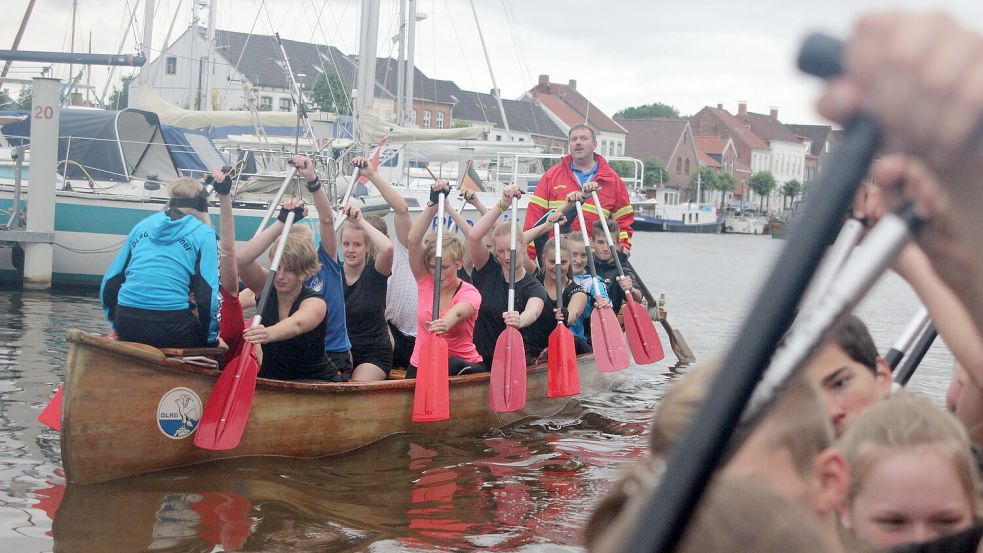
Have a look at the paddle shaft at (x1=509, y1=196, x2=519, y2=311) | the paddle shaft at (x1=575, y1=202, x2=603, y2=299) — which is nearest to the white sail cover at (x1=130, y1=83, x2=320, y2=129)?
the paddle shaft at (x1=575, y1=202, x2=603, y2=299)

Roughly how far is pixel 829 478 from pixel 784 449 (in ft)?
0.83

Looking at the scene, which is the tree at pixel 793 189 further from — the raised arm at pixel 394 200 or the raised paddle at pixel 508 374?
the raised paddle at pixel 508 374

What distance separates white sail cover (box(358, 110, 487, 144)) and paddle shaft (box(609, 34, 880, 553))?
17.1 metres

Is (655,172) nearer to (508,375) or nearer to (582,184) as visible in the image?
(582,184)

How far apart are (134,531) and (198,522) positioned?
0.34 metres

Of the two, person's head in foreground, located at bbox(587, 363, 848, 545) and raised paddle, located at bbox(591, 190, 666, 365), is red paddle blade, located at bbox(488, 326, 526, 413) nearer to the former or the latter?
raised paddle, located at bbox(591, 190, 666, 365)

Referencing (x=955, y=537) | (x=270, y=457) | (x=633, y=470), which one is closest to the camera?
(x=633, y=470)

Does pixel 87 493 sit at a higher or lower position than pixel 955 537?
lower

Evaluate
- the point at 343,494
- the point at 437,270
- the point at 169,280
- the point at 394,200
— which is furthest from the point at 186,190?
the point at 343,494

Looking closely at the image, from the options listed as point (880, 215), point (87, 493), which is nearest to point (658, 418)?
point (880, 215)

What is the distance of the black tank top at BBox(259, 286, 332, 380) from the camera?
6688 millimetres

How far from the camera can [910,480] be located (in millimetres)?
1859

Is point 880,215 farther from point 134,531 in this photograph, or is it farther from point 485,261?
point 485,261

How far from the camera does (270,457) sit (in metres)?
6.76
